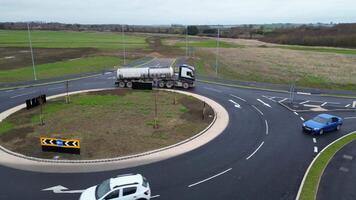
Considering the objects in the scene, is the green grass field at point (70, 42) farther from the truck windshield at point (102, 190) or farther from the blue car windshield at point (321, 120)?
the truck windshield at point (102, 190)

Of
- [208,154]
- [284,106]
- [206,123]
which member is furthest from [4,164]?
[284,106]

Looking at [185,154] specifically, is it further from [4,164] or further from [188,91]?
[188,91]

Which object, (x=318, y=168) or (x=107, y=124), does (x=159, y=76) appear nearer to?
(x=107, y=124)

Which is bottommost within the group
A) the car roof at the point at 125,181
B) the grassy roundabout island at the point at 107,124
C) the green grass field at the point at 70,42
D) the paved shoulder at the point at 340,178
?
the paved shoulder at the point at 340,178

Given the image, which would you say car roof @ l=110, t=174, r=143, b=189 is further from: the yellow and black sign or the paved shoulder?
the paved shoulder

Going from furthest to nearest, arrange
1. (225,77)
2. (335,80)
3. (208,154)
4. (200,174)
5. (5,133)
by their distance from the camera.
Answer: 1. (225,77)
2. (335,80)
3. (5,133)
4. (208,154)
5. (200,174)

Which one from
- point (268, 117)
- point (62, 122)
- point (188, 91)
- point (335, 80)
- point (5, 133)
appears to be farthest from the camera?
point (335, 80)

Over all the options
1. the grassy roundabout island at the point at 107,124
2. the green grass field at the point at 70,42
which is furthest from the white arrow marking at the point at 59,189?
the green grass field at the point at 70,42

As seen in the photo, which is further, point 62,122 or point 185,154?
point 62,122
